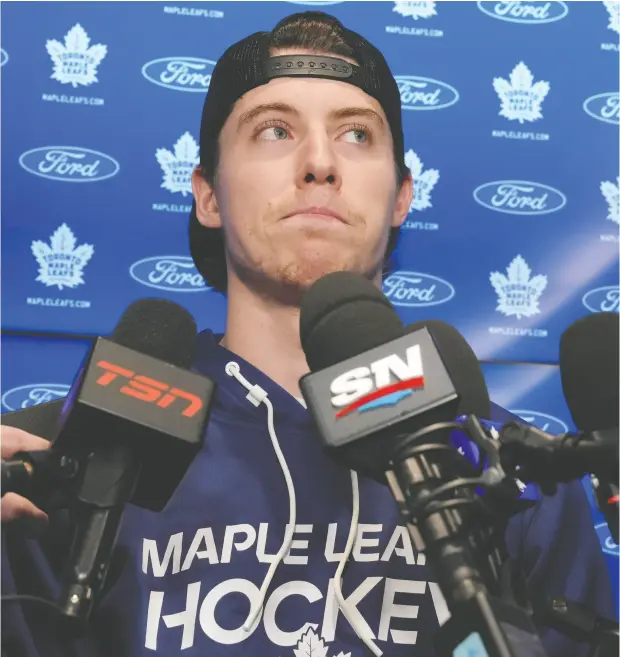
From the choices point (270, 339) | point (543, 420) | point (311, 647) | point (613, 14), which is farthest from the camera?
point (613, 14)

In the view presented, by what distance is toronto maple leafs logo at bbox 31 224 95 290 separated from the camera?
154 cm

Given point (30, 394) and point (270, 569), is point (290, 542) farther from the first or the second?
point (30, 394)

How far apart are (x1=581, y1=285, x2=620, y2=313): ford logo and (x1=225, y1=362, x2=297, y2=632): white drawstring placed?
2.85 feet

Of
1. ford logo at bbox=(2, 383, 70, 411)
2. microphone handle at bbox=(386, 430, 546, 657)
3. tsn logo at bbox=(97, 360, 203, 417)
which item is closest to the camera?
microphone handle at bbox=(386, 430, 546, 657)

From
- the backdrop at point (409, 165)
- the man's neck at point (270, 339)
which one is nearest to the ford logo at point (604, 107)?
the backdrop at point (409, 165)

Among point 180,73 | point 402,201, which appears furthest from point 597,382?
point 180,73

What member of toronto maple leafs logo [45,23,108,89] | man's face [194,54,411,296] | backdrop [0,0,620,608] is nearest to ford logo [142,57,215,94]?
backdrop [0,0,620,608]

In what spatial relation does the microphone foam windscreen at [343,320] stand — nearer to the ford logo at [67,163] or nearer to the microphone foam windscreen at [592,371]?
the microphone foam windscreen at [592,371]

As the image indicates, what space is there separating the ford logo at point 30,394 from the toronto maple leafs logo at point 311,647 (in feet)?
2.58

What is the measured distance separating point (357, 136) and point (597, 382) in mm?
743

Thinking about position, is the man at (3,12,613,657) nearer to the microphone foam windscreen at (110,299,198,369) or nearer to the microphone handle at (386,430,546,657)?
the microphone foam windscreen at (110,299,198,369)

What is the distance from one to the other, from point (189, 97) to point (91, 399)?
1.17 m

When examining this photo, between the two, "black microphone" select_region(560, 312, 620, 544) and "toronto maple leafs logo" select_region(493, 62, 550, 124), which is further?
"toronto maple leafs logo" select_region(493, 62, 550, 124)

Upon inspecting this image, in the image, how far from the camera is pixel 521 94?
168 cm
